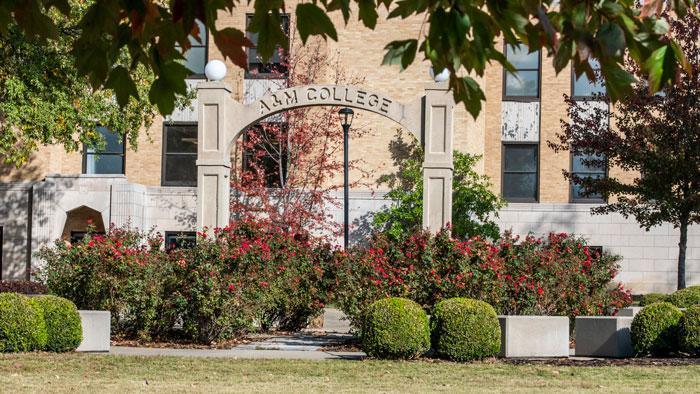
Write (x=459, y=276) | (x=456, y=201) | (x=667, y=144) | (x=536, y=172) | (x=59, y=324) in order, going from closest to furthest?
1. (x=59, y=324)
2. (x=459, y=276)
3. (x=667, y=144)
4. (x=456, y=201)
5. (x=536, y=172)

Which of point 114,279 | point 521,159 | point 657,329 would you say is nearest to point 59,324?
point 114,279

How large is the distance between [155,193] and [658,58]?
27480 mm

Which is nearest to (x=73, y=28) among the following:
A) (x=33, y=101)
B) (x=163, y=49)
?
(x=33, y=101)

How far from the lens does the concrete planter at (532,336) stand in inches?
627

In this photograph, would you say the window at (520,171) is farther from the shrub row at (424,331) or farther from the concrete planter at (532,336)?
the shrub row at (424,331)

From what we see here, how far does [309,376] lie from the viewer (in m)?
13.2

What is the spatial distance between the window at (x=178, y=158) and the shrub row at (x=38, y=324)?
1647cm

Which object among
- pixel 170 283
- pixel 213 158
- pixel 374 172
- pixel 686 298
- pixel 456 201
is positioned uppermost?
pixel 374 172

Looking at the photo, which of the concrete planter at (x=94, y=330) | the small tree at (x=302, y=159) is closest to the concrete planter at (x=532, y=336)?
the concrete planter at (x=94, y=330)

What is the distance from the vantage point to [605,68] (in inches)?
204

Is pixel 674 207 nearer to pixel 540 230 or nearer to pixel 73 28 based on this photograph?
pixel 540 230

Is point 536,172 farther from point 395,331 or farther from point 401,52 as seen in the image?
point 401,52

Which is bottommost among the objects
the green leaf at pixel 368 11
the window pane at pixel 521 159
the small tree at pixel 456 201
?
the small tree at pixel 456 201

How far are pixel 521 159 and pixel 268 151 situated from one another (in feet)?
23.7
